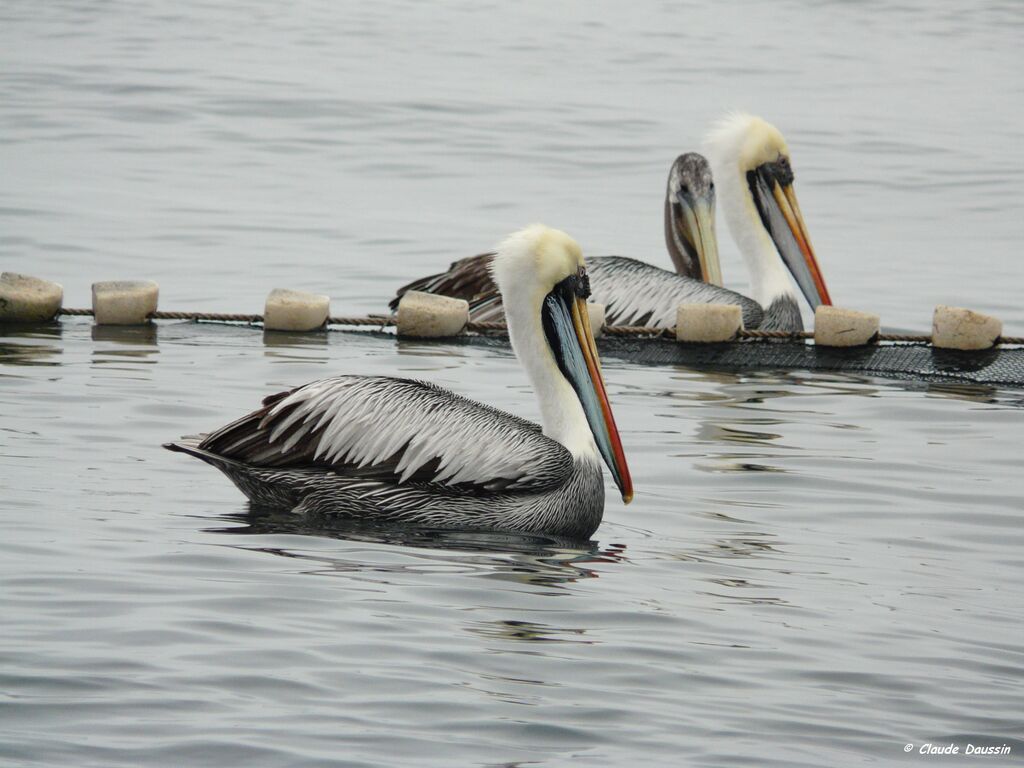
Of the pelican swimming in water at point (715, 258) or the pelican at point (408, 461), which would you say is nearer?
the pelican at point (408, 461)

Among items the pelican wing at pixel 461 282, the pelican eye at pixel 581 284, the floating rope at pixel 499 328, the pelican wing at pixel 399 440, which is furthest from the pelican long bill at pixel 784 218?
the pelican wing at pixel 399 440

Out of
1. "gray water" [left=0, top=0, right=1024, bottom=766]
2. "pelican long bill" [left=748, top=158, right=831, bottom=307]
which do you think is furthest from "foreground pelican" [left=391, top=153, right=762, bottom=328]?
"gray water" [left=0, top=0, right=1024, bottom=766]

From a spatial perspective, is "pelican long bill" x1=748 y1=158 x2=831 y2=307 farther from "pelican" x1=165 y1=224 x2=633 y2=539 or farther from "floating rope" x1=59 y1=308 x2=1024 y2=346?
→ "pelican" x1=165 y1=224 x2=633 y2=539

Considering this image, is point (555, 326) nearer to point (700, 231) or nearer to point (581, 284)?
point (581, 284)

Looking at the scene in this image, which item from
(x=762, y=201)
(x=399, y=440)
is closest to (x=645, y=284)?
(x=762, y=201)

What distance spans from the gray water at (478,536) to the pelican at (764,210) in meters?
0.92

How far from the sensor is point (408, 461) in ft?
14.9

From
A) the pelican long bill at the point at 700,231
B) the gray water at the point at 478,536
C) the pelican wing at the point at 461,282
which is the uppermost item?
the pelican long bill at the point at 700,231

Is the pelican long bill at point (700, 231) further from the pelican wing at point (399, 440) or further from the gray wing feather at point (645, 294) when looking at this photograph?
the pelican wing at point (399, 440)

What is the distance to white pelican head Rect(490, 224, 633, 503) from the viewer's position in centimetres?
482

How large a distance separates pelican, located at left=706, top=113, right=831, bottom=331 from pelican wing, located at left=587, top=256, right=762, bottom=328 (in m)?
0.28

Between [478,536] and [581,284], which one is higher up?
[581,284]

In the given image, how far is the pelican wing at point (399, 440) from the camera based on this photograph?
4.56 metres

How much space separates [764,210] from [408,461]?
3.76 metres
